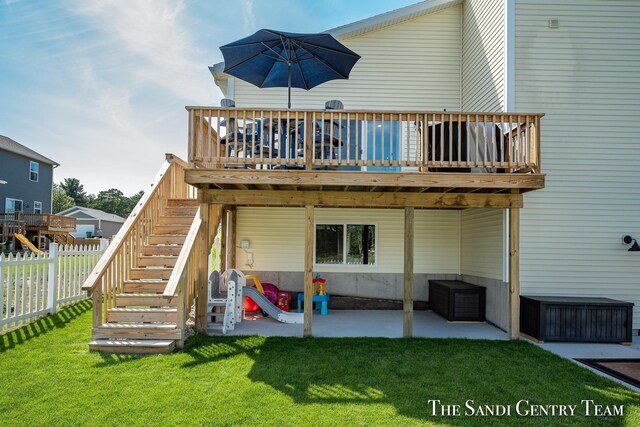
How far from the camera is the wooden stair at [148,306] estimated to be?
16.2ft

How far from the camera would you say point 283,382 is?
4047 millimetres

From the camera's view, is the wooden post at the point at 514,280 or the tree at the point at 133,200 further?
the tree at the point at 133,200

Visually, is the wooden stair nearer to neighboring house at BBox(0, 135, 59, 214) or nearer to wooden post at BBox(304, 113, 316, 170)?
wooden post at BBox(304, 113, 316, 170)

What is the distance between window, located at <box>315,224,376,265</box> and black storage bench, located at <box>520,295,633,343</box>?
3.71 meters

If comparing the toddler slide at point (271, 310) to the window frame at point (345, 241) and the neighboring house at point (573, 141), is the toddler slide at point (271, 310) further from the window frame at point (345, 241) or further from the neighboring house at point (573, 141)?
the neighboring house at point (573, 141)

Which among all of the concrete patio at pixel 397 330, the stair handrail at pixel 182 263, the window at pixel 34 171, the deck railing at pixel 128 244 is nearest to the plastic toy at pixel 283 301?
the concrete patio at pixel 397 330

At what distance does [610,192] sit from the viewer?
630 cm

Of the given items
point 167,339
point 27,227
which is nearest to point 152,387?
point 167,339

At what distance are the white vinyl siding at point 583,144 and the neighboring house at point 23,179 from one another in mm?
23924

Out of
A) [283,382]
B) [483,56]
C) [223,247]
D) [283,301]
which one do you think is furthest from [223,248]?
[483,56]

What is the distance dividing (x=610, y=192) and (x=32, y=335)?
967 centimetres

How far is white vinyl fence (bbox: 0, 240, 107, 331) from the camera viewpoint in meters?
5.44

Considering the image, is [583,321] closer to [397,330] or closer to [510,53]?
[397,330]

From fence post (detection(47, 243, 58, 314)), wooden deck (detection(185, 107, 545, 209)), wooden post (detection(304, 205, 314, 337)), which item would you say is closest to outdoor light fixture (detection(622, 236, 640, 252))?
wooden deck (detection(185, 107, 545, 209))
